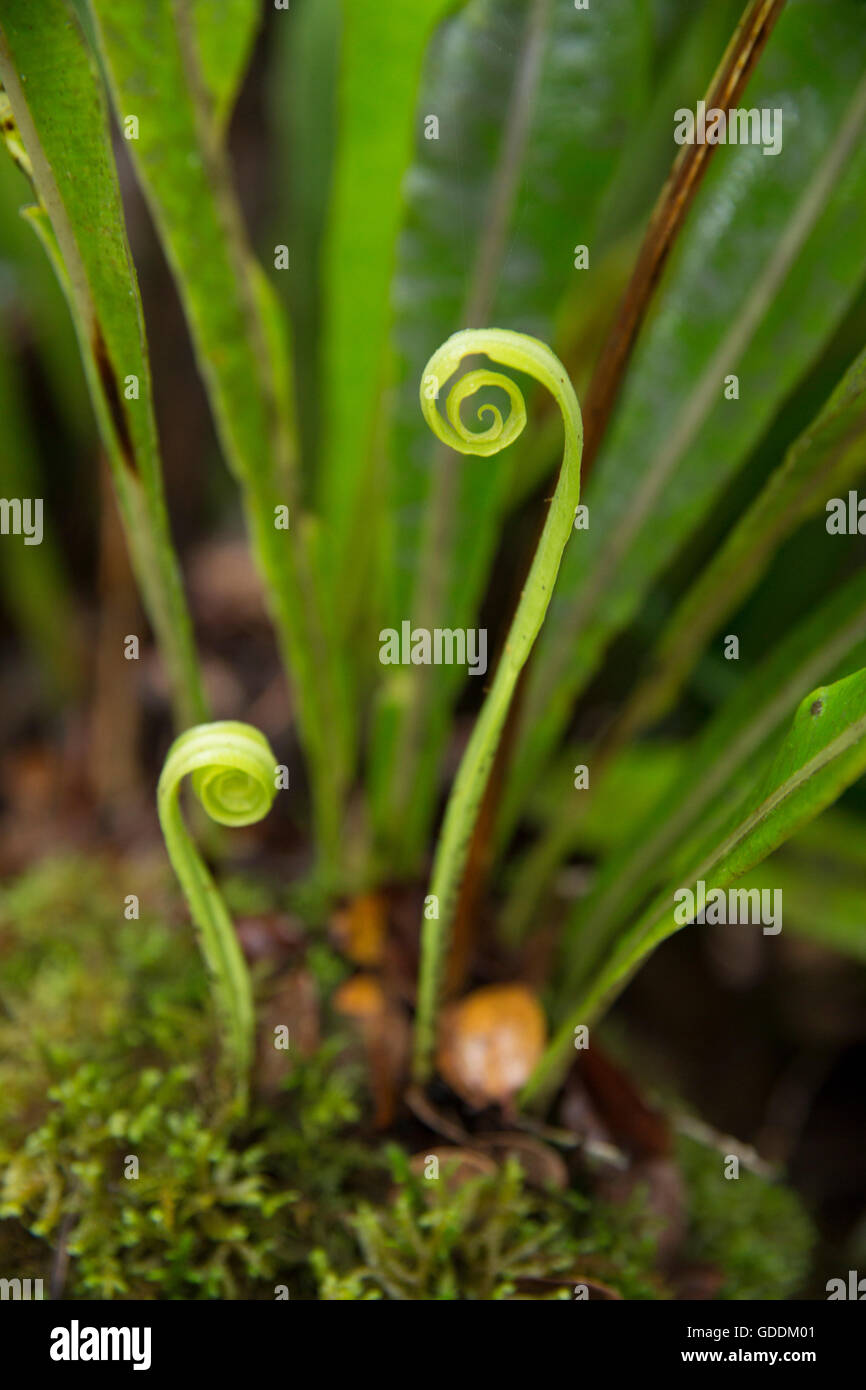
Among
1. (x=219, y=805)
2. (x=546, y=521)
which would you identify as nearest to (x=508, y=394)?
(x=546, y=521)

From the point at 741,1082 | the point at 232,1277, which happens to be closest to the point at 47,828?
the point at 232,1277

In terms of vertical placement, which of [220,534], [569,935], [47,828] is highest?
[220,534]

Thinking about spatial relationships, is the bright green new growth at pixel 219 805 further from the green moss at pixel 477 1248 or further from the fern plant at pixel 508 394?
the green moss at pixel 477 1248

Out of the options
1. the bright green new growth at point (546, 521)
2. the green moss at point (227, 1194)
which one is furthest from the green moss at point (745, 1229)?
the bright green new growth at point (546, 521)

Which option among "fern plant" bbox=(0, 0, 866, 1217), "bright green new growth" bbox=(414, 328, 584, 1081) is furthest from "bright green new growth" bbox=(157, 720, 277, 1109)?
"bright green new growth" bbox=(414, 328, 584, 1081)

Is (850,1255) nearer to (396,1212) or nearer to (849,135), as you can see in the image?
(396,1212)

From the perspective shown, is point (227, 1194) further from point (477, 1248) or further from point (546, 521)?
point (546, 521)
